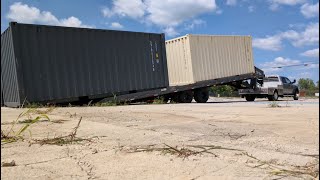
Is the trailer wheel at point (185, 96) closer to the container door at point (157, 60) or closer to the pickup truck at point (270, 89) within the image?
the container door at point (157, 60)

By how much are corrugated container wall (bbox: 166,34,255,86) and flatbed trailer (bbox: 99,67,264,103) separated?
0.81 feet

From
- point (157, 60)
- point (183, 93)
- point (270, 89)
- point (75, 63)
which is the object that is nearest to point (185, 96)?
point (183, 93)

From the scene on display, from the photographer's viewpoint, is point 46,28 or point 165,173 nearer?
point 165,173

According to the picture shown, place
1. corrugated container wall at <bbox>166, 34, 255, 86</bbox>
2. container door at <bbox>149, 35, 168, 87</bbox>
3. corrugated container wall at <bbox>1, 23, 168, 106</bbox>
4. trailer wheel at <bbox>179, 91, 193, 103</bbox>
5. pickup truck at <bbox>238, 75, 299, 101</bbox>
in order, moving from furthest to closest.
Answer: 1. pickup truck at <bbox>238, 75, 299, 101</bbox>
2. trailer wheel at <bbox>179, 91, 193, 103</bbox>
3. corrugated container wall at <bbox>166, 34, 255, 86</bbox>
4. container door at <bbox>149, 35, 168, 87</bbox>
5. corrugated container wall at <bbox>1, 23, 168, 106</bbox>

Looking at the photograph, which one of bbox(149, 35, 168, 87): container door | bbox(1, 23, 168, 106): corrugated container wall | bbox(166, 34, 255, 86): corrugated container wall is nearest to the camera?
bbox(1, 23, 168, 106): corrugated container wall

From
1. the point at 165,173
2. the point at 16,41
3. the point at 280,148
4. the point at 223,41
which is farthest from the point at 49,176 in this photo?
the point at 223,41

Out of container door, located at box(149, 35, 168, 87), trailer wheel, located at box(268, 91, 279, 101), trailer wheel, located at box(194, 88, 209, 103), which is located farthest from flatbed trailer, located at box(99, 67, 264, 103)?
trailer wheel, located at box(268, 91, 279, 101)

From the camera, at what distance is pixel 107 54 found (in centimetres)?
1648

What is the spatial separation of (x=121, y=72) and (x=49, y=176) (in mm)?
13497

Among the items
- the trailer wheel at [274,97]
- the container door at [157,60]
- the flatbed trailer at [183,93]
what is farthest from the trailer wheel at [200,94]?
the trailer wheel at [274,97]

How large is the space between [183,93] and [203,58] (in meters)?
2.01

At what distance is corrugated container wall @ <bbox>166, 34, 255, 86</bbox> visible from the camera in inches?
738

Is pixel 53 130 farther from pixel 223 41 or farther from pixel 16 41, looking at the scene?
pixel 223 41

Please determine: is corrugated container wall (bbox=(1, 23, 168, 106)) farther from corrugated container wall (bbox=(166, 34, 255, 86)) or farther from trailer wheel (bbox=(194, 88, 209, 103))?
trailer wheel (bbox=(194, 88, 209, 103))
